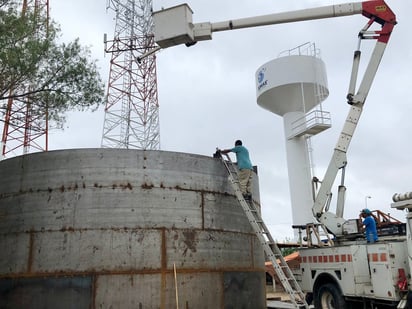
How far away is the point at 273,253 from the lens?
9.16 metres

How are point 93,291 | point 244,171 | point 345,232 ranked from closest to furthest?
point 93,291, point 244,171, point 345,232

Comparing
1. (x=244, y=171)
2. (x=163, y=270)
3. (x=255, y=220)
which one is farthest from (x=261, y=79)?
(x=163, y=270)

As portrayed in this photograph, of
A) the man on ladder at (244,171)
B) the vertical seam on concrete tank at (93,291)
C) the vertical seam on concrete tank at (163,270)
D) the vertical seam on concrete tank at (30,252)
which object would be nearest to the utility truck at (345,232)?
the man on ladder at (244,171)

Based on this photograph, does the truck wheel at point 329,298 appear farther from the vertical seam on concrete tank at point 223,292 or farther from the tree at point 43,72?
the tree at point 43,72

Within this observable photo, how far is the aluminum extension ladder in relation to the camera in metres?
8.57

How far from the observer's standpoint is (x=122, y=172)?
944 cm

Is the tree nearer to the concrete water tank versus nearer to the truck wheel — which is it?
the concrete water tank

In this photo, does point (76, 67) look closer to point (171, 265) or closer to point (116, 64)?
point (171, 265)

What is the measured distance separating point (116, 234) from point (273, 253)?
138 inches

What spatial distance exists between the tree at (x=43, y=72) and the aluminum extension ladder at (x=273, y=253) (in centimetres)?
481

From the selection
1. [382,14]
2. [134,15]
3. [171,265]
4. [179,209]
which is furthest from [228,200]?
[134,15]

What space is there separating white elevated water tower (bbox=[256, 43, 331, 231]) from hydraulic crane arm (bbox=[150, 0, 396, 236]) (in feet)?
36.5

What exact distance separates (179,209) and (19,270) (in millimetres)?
3747

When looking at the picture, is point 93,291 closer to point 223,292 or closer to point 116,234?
point 116,234
